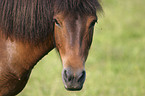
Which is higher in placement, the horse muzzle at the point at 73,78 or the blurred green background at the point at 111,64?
the horse muzzle at the point at 73,78

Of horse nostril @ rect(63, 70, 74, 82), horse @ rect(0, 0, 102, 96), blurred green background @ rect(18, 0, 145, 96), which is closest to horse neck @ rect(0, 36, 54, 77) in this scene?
horse @ rect(0, 0, 102, 96)

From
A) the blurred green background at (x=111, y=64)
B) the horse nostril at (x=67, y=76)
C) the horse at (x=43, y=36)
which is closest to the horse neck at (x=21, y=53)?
the horse at (x=43, y=36)

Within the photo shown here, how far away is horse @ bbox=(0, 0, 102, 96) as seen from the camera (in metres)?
2.88

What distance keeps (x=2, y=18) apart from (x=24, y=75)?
0.67 meters

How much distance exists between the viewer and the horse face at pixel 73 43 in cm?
278

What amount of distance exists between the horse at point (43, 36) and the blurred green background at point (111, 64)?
49 centimetres

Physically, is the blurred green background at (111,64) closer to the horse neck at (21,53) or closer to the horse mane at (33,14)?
the horse mane at (33,14)

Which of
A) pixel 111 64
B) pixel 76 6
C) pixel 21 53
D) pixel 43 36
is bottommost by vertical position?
pixel 111 64

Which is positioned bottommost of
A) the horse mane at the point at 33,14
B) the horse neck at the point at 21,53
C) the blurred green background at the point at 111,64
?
the blurred green background at the point at 111,64

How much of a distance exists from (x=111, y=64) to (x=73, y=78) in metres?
4.39

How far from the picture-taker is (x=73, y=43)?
289 centimetres

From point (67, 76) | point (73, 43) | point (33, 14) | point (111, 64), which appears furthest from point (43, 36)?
point (111, 64)

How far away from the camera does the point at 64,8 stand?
9.72 feet

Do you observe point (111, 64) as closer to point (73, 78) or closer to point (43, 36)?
point (43, 36)
